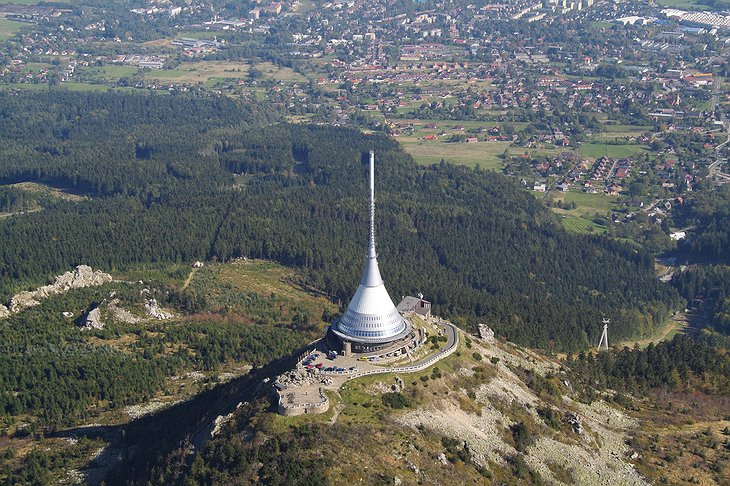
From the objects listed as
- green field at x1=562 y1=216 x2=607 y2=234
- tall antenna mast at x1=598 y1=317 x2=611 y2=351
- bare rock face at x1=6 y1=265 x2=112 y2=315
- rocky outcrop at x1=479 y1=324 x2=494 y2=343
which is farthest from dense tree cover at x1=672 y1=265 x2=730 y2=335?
bare rock face at x1=6 y1=265 x2=112 y2=315

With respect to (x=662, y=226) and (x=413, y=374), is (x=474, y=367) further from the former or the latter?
(x=662, y=226)

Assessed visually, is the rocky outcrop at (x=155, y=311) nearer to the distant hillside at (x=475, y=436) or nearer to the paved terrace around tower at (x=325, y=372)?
the paved terrace around tower at (x=325, y=372)

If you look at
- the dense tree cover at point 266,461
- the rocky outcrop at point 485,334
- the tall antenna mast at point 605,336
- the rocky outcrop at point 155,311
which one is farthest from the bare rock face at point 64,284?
the tall antenna mast at point 605,336

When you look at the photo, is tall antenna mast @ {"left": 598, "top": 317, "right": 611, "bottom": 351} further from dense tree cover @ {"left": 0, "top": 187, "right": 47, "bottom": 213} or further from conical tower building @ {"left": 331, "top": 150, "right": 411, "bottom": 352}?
dense tree cover @ {"left": 0, "top": 187, "right": 47, "bottom": 213}

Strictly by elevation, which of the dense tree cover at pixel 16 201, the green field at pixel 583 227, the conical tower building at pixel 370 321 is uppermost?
the conical tower building at pixel 370 321

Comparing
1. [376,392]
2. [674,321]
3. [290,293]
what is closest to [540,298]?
[674,321]
